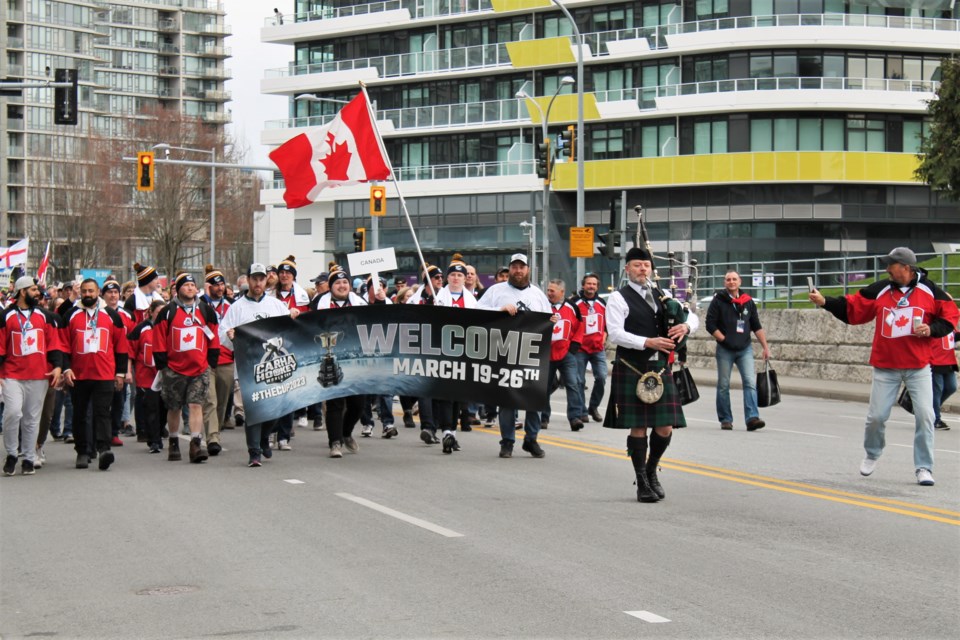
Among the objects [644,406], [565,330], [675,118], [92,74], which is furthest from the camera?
[92,74]

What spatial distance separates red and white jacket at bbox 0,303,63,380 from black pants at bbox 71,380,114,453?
448 millimetres

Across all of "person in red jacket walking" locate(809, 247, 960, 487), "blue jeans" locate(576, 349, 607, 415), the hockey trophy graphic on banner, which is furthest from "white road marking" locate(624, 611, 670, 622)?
"blue jeans" locate(576, 349, 607, 415)

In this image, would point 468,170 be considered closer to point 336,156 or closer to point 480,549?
point 336,156

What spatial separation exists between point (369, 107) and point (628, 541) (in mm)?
8944

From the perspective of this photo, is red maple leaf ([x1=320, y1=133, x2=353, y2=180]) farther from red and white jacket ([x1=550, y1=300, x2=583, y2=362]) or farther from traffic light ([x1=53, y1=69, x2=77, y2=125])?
traffic light ([x1=53, y1=69, x2=77, y2=125])

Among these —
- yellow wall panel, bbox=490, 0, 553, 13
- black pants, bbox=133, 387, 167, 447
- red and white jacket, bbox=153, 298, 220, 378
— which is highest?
yellow wall panel, bbox=490, 0, 553, 13

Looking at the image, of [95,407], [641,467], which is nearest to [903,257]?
[641,467]

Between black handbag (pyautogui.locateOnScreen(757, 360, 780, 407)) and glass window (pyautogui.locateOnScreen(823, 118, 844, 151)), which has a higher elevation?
glass window (pyautogui.locateOnScreen(823, 118, 844, 151))

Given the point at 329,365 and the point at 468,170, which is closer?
the point at 329,365

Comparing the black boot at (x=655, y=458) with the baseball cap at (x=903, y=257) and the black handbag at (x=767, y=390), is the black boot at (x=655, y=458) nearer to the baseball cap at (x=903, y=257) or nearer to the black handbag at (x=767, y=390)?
the baseball cap at (x=903, y=257)

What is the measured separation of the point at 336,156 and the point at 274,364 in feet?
12.4

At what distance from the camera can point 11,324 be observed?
1315cm

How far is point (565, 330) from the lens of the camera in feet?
55.6

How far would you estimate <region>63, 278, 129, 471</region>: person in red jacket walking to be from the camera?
1357cm
